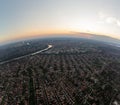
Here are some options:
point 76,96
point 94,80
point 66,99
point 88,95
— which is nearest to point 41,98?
point 66,99

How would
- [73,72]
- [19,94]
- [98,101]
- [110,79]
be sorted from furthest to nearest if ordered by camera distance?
[73,72]
[110,79]
[19,94]
[98,101]

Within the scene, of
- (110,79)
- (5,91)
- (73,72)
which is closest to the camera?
(5,91)

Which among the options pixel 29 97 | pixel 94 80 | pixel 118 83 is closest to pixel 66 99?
pixel 29 97

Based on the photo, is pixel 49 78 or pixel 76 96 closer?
pixel 76 96

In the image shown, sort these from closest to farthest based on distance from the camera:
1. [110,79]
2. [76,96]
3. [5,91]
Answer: [76,96]
[5,91]
[110,79]

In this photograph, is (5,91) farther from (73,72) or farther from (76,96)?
(73,72)

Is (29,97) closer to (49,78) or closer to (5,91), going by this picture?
(5,91)

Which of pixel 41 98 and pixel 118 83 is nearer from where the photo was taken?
pixel 41 98

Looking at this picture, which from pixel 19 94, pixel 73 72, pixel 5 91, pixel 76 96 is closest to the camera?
pixel 76 96
